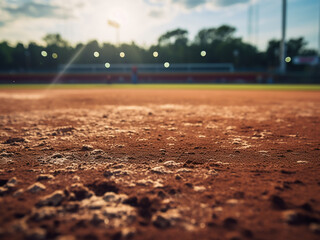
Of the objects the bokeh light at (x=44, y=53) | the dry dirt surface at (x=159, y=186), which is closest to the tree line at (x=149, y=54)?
the bokeh light at (x=44, y=53)

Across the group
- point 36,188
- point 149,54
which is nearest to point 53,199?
point 36,188

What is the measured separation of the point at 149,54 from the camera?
69188 millimetres

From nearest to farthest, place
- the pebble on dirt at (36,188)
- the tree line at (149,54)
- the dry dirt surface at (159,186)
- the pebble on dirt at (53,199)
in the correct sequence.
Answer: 1. the dry dirt surface at (159,186)
2. the pebble on dirt at (53,199)
3. the pebble on dirt at (36,188)
4. the tree line at (149,54)

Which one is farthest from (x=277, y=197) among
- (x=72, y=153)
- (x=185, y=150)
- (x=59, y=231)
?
(x=72, y=153)

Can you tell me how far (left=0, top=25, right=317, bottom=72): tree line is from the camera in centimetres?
6569

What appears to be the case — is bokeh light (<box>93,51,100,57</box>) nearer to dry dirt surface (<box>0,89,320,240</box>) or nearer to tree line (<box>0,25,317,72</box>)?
tree line (<box>0,25,317,72</box>)

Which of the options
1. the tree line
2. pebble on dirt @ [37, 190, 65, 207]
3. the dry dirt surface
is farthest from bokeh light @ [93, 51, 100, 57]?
pebble on dirt @ [37, 190, 65, 207]

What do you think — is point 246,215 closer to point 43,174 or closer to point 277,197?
point 277,197

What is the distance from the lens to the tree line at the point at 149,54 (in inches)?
2586

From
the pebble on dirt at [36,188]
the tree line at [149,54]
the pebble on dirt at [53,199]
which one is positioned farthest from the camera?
the tree line at [149,54]

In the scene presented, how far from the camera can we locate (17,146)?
11.5 feet

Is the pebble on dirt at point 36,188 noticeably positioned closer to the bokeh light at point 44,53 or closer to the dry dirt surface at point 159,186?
the dry dirt surface at point 159,186

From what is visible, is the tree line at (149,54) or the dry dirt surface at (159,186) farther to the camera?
the tree line at (149,54)

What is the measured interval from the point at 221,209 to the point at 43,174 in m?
1.94
